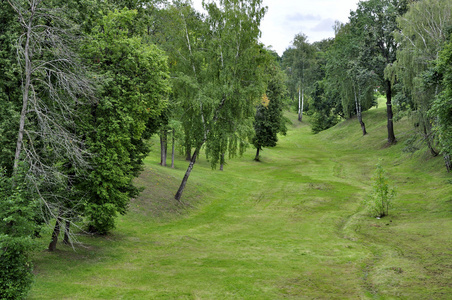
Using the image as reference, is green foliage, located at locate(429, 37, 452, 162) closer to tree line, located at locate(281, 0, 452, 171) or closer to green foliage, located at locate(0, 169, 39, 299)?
tree line, located at locate(281, 0, 452, 171)

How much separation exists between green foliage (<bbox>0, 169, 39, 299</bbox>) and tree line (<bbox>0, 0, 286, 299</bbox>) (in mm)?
31

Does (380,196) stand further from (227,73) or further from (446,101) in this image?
(227,73)

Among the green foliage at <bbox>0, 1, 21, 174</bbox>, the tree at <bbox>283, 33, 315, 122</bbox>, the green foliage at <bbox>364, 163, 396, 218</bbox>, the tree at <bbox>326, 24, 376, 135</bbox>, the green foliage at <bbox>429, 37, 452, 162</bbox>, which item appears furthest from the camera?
the tree at <bbox>283, 33, 315, 122</bbox>

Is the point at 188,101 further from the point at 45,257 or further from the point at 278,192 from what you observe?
the point at 45,257

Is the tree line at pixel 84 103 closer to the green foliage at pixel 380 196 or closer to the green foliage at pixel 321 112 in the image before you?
the green foliage at pixel 380 196

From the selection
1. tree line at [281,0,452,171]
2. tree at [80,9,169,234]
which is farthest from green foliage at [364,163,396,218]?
tree at [80,9,169,234]

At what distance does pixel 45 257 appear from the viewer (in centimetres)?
1450

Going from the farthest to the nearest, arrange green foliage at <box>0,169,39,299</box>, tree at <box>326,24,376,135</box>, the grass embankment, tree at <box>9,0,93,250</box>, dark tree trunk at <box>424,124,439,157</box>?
tree at <box>326,24,376,135</box>, dark tree trunk at <box>424,124,439,157</box>, the grass embankment, tree at <box>9,0,93,250</box>, green foliage at <box>0,169,39,299</box>

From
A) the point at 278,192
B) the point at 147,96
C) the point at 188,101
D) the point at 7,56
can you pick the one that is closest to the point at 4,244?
the point at 7,56

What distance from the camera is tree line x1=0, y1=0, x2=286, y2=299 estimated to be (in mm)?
11664

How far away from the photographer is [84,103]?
15438 millimetres

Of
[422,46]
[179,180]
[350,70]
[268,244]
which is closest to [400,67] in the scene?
[422,46]

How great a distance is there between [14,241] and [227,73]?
19.7 meters

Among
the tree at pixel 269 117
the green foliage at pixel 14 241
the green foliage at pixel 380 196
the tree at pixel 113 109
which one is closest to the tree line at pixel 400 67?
the green foliage at pixel 380 196
